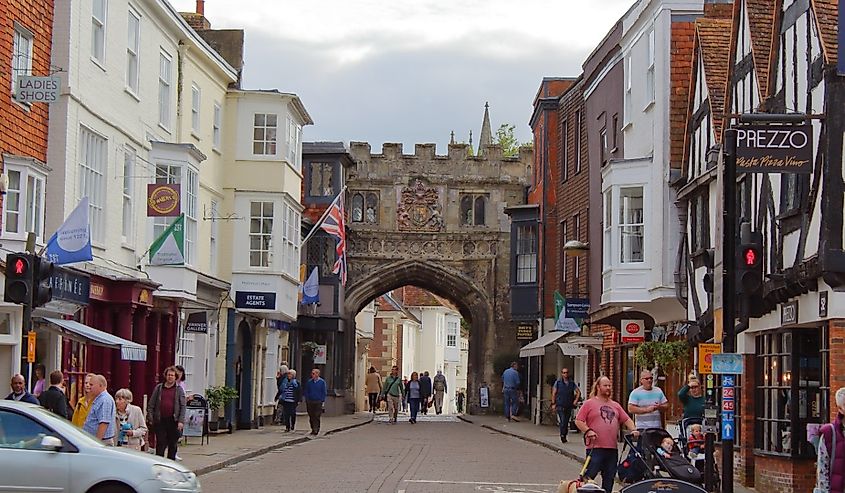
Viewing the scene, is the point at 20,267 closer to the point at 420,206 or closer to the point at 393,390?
the point at 393,390

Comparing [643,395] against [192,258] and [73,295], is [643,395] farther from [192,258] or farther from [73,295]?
[192,258]

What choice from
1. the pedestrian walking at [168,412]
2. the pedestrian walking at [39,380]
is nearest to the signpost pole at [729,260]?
the pedestrian walking at [168,412]

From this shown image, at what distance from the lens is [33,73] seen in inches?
858

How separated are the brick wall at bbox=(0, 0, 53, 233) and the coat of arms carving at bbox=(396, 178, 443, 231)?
110ft

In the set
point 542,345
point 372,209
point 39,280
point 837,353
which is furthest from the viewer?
point 372,209

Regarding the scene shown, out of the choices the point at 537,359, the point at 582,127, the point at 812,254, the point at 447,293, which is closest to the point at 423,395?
the point at 447,293

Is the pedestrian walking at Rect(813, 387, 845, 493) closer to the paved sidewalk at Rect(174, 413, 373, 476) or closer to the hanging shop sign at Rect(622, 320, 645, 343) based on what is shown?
the paved sidewalk at Rect(174, 413, 373, 476)

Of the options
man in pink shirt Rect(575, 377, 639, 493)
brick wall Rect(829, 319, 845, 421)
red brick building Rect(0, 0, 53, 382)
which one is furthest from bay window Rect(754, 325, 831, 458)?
red brick building Rect(0, 0, 53, 382)

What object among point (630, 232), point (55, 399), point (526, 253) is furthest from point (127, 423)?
point (526, 253)

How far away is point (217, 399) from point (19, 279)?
1685 centimetres

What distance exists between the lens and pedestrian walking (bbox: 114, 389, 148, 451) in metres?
17.9

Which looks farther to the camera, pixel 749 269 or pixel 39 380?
pixel 39 380

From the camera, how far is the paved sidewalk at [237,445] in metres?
23.8

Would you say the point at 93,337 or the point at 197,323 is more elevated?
the point at 197,323
